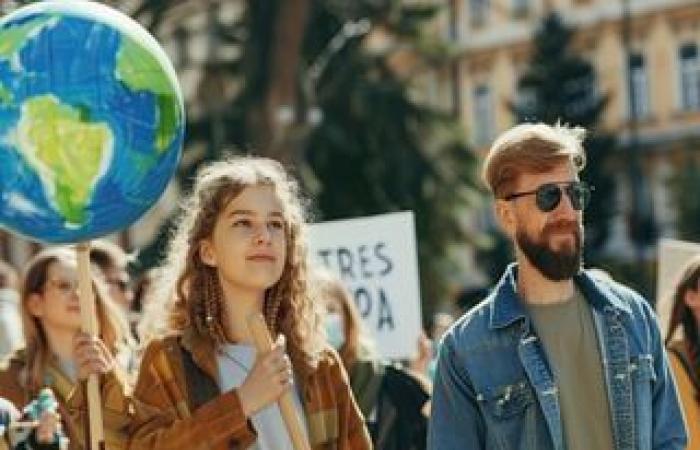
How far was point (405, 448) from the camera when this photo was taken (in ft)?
23.2

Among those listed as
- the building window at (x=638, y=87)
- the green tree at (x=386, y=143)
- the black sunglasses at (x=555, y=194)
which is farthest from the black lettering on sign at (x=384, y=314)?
the building window at (x=638, y=87)

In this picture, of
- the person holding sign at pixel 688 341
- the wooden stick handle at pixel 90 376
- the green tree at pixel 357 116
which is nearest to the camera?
the wooden stick handle at pixel 90 376

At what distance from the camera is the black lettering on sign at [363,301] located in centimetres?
937

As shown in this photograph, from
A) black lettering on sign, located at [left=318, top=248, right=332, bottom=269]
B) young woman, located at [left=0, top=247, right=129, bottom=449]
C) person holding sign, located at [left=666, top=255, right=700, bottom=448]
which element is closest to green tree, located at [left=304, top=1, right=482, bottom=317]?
black lettering on sign, located at [left=318, top=248, right=332, bottom=269]

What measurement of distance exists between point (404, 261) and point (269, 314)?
445 cm

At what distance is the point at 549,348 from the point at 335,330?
9.52ft

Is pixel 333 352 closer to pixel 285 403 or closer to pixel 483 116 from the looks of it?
pixel 285 403

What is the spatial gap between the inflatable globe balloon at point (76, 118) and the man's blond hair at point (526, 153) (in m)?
0.86

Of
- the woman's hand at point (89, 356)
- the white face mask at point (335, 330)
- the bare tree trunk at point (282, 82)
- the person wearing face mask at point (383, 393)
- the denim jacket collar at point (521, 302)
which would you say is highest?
the bare tree trunk at point (282, 82)

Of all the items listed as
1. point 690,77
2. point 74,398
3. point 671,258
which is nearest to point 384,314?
point 671,258

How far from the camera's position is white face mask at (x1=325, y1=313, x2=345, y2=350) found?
721cm

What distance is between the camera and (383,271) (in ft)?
30.7

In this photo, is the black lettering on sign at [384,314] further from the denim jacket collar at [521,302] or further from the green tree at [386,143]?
the green tree at [386,143]

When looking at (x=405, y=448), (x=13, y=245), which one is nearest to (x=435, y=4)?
(x=13, y=245)
